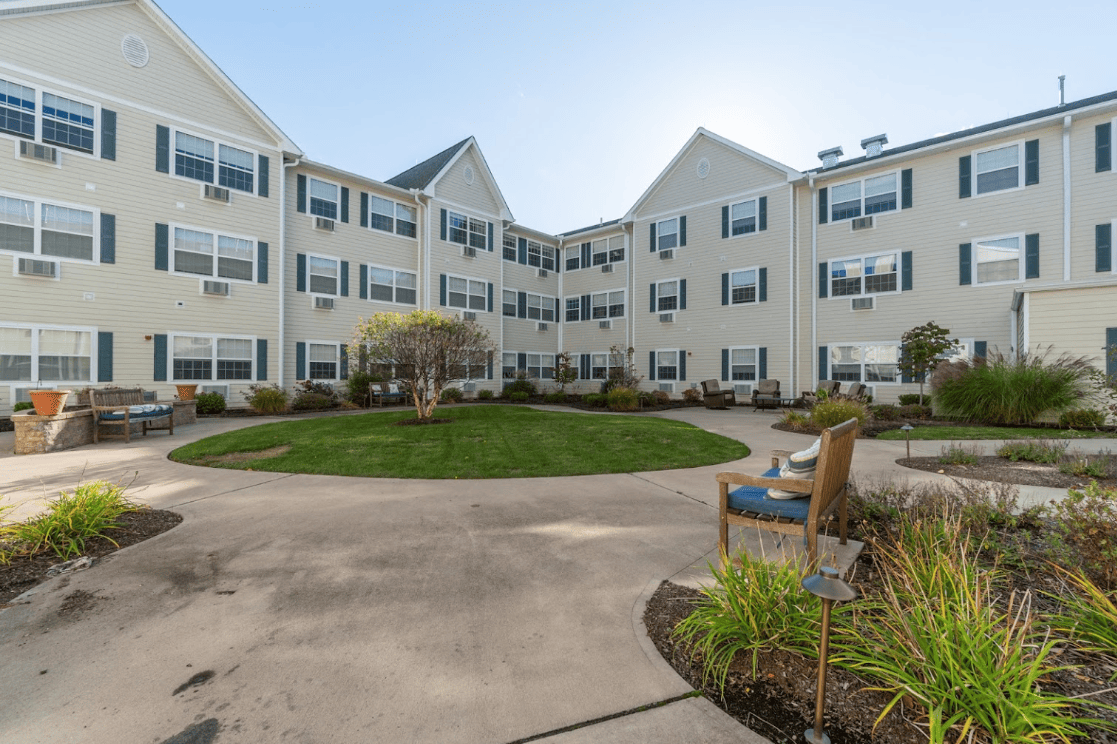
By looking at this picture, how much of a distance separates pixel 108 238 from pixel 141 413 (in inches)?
258

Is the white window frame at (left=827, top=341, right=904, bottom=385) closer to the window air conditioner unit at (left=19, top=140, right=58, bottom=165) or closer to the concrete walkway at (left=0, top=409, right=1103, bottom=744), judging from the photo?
the concrete walkway at (left=0, top=409, right=1103, bottom=744)

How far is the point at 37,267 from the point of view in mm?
12102

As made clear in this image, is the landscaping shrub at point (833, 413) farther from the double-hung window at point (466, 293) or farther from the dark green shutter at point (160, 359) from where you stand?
the dark green shutter at point (160, 359)

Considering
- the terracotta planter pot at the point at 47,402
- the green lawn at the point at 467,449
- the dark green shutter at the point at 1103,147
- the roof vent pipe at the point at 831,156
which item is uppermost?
the roof vent pipe at the point at 831,156

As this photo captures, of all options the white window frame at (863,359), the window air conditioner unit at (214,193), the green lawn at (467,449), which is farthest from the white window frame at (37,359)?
the white window frame at (863,359)

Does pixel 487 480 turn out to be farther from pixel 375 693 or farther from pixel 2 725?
pixel 2 725

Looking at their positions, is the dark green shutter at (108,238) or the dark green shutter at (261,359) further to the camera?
the dark green shutter at (261,359)

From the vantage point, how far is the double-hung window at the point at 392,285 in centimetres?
1908

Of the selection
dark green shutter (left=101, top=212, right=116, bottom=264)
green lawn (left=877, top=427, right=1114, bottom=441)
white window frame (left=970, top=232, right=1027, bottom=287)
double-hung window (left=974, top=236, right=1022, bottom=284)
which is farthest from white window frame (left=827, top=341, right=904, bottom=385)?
dark green shutter (left=101, top=212, right=116, bottom=264)

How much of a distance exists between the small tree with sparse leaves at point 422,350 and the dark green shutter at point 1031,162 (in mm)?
17228

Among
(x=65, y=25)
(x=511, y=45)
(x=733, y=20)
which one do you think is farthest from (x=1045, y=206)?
(x=65, y=25)

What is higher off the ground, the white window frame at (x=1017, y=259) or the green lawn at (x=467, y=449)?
the white window frame at (x=1017, y=259)

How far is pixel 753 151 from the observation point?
18.9m

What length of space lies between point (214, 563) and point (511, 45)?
510 inches
